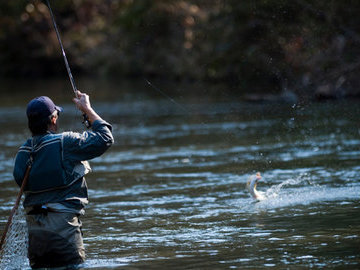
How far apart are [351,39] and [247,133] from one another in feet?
11.4

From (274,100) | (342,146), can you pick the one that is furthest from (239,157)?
(274,100)

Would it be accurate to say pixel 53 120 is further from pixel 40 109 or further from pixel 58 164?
pixel 58 164

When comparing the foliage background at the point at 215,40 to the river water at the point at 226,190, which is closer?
the river water at the point at 226,190

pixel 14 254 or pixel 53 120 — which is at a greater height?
pixel 53 120

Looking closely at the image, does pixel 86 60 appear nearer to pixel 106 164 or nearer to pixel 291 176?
pixel 106 164

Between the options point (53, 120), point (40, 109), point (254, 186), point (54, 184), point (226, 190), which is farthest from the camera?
point (226, 190)

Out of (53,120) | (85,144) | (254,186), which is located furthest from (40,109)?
(254,186)

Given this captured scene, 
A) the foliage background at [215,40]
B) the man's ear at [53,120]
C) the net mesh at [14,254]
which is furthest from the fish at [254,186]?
the foliage background at [215,40]

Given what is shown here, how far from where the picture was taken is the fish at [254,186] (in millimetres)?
10565

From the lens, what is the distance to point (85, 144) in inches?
283

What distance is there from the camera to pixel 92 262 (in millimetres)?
7863

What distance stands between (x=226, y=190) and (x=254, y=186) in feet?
4.41

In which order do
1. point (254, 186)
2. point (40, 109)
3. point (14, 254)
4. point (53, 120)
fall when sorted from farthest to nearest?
point (254, 186), point (14, 254), point (53, 120), point (40, 109)

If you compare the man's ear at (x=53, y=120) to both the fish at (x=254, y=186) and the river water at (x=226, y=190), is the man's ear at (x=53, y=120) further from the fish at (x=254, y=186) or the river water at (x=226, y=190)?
the fish at (x=254, y=186)
